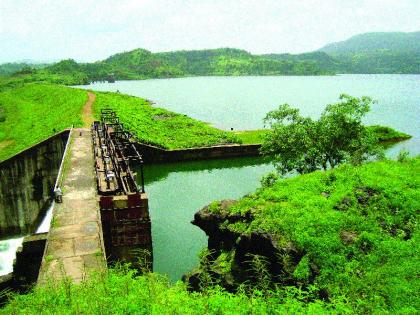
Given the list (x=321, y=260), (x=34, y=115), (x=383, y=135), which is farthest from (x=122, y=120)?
(x=321, y=260)

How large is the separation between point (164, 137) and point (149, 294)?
3884 centimetres

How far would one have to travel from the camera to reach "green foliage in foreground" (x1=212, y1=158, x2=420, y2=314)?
11.5 meters

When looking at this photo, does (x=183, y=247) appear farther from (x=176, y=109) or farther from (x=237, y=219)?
(x=176, y=109)

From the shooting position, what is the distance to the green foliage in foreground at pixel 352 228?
37.6 feet

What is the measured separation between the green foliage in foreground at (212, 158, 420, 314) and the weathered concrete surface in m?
5.17

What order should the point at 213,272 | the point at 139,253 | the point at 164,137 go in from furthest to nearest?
1. the point at 164,137
2. the point at 139,253
3. the point at 213,272

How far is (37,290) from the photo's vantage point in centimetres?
1045

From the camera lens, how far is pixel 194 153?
43344 mm

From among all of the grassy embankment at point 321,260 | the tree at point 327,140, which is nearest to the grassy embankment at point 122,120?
the tree at point 327,140

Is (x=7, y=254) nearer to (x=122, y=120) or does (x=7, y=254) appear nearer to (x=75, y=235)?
(x=75, y=235)

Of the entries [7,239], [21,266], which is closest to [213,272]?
[21,266]

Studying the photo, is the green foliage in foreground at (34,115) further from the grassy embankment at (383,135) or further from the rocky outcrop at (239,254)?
the rocky outcrop at (239,254)

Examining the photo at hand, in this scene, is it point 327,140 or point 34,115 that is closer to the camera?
point 327,140

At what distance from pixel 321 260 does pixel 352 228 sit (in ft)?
6.37
